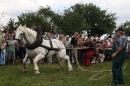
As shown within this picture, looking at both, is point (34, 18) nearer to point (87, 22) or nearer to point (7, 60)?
point (87, 22)

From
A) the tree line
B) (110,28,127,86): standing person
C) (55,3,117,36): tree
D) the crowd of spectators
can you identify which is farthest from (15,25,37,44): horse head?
(55,3,117,36): tree

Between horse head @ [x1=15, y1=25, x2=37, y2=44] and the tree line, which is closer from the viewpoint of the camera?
horse head @ [x1=15, y1=25, x2=37, y2=44]

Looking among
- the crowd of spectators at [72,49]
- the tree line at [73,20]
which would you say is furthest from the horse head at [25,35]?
the tree line at [73,20]

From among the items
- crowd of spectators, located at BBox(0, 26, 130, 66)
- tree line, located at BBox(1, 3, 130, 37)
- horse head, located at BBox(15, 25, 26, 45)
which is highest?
tree line, located at BBox(1, 3, 130, 37)

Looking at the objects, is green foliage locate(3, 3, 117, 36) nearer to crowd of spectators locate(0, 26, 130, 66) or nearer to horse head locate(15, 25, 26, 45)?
crowd of spectators locate(0, 26, 130, 66)

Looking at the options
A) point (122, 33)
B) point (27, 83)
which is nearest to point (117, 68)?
point (122, 33)

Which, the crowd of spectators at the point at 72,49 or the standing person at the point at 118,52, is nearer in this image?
the standing person at the point at 118,52

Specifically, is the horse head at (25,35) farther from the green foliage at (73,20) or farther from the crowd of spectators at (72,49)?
the green foliage at (73,20)

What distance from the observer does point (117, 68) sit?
307 inches

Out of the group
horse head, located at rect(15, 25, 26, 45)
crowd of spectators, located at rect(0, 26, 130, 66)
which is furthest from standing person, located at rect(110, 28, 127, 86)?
crowd of spectators, located at rect(0, 26, 130, 66)

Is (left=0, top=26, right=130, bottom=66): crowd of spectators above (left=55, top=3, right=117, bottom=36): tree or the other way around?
the other way around

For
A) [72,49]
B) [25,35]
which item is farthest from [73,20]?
[25,35]

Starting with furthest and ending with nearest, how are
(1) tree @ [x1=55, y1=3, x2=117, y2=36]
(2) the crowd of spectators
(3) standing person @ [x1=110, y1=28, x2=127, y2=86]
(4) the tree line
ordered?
(1) tree @ [x1=55, y1=3, x2=117, y2=36] → (4) the tree line → (2) the crowd of spectators → (3) standing person @ [x1=110, y1=28, x2=127, y2=86]

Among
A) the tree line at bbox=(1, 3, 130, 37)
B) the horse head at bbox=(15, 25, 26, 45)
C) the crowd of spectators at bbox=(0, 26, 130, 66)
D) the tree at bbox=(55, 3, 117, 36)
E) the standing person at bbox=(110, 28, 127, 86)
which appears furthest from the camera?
the tree at bbox=(55, 3, 117, 36)
